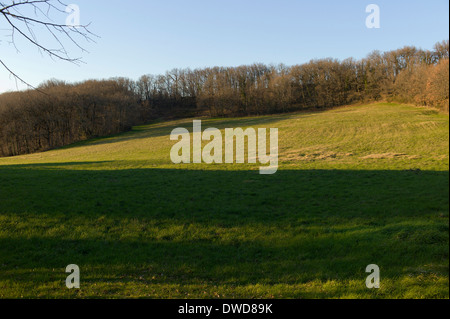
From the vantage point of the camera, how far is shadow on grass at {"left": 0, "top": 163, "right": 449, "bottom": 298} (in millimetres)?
6770

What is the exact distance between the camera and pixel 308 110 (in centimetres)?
6153

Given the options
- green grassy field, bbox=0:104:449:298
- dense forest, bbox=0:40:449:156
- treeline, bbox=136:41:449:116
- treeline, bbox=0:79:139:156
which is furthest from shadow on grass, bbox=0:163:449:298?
treeline, bbox=0:79:139:156

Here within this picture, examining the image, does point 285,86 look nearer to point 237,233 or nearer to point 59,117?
point 59,117

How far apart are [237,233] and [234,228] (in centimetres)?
51

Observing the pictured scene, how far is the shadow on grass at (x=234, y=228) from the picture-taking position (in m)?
6.77

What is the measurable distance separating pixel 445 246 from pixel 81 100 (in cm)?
7622

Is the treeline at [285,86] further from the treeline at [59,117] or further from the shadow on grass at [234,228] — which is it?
the treeline at [59,117]

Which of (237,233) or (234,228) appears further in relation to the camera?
(234,228)

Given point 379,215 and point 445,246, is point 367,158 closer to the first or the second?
point 379,215

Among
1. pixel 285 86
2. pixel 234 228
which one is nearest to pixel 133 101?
pixel 285 86

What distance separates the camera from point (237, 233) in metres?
9.55
